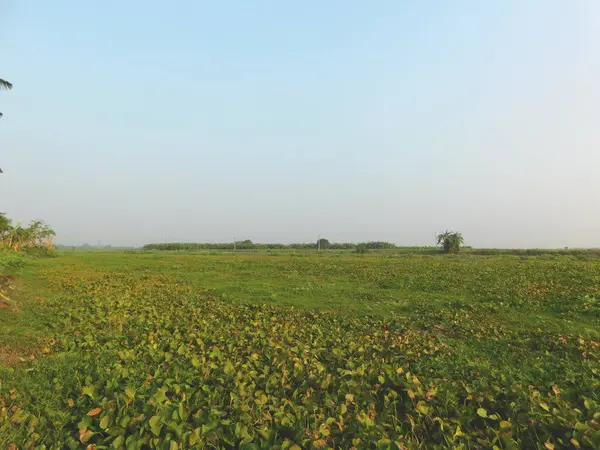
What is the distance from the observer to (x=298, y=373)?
15.8 ft

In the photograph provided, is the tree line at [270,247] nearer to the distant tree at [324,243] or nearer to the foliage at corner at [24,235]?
the distant tree at [324,243]

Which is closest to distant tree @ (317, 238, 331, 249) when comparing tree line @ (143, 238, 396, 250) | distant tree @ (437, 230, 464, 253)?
tree line @ (143, 238, 396, 250)

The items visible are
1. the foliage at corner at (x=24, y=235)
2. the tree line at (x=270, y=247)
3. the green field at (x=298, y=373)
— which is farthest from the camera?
the tree line at (x=270, y=247)

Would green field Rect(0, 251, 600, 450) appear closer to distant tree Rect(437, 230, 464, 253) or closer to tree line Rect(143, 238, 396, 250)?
distant tree Rect(437, 230, 464, 253)

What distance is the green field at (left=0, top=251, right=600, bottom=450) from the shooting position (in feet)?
11.1

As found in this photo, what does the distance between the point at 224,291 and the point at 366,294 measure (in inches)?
214

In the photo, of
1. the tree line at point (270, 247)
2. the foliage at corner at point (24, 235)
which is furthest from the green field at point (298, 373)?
the tree line at point (270, 247)

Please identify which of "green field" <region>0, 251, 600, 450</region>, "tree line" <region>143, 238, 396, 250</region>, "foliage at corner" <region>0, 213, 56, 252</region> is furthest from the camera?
"tree line" <region>143, 238, 396, 250</region>

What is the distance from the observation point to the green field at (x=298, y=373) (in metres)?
3.38

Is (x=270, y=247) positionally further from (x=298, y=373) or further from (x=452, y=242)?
(x=298, y=373)

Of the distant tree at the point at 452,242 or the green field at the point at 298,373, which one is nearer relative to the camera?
the green field at the point at 298,373

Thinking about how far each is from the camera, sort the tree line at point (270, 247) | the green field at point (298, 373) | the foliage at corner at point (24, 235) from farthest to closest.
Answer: the tree line at point (270, 247), the foliage at corner at point (24, 235), the green field at point (298, 373)

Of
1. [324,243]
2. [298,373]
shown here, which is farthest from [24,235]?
[324,243]

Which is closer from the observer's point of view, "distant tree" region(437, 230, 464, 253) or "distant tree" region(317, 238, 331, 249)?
"distant tree" region(437, 230, 464, 253)
